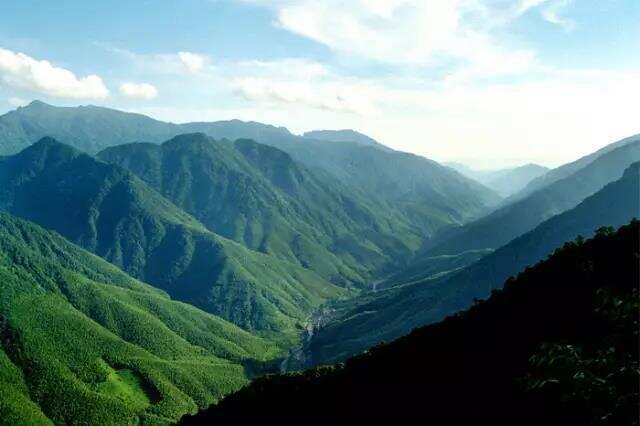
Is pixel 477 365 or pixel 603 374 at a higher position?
pixel 603 374

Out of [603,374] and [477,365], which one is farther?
[477,365]

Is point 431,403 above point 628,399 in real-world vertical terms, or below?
below

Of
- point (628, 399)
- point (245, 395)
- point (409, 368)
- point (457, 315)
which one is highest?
point (628, 399)

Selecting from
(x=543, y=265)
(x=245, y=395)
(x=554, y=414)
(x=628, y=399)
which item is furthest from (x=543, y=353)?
(x=245, y=395)

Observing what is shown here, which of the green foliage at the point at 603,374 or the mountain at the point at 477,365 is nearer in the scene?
the green foliage at the point at 603,374

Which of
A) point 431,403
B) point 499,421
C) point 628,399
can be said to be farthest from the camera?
point 431,403

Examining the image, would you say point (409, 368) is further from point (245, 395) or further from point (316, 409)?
point (245, 395)

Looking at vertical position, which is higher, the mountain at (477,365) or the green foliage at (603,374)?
the green foliage at (603,374)

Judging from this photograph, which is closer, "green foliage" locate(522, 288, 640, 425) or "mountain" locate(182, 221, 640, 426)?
"green foliage" locate(522, 288, 640, 425)
